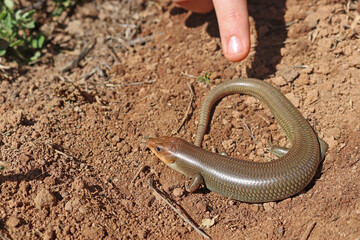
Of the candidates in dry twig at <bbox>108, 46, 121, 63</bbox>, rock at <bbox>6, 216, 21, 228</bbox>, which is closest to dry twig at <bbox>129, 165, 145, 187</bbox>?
rock at <bbox>6, 216, 21, 228</bbox>

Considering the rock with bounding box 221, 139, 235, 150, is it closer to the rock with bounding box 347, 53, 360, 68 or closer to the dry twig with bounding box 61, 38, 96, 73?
the rock with bounding box 347, 53, 360, 68

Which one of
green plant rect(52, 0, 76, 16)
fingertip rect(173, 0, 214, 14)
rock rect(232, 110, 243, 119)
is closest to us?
rock rect(232, 110, 243, 119)

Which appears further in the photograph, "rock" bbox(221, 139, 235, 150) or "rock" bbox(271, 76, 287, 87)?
"rock" bbox(271, 76, 287, 87)

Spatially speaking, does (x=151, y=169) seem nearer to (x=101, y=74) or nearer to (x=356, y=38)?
(x=101, y=74)

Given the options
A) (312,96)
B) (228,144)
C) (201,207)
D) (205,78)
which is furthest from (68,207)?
(312,96)

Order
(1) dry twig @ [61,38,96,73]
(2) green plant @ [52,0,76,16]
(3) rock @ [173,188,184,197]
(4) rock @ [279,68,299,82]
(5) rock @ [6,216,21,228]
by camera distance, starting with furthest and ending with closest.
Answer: (2) green plant @ [52,0,76,16], (1) dry twig @ [61,38,96,73], (4) rock @ [279,68,299,82], (3) rock @ [173,188,184,197], (5) rock @ [6,216,21,228]

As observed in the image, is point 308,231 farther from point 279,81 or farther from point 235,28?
point 235,28

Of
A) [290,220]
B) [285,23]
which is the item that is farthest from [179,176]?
[285,23]
